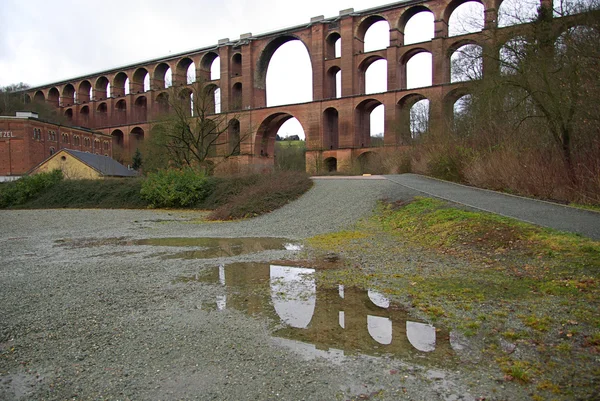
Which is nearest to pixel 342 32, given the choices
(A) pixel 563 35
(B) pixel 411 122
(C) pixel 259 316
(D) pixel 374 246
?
(B) pixel 411 122

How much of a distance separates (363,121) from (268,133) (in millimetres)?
10797

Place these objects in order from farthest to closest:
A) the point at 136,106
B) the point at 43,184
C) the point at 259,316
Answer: the point at 136,106
the point at 43,184
the point at 259,316

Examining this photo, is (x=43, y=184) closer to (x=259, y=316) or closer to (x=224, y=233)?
(x=224, y=233)

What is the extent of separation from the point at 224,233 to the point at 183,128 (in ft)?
59.2

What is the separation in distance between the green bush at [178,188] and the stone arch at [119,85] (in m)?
46.9

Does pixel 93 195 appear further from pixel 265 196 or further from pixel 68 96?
pixel 68 96

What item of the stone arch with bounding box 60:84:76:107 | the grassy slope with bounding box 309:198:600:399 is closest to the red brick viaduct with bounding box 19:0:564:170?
the stone arch with bounding box 60:84:76:107

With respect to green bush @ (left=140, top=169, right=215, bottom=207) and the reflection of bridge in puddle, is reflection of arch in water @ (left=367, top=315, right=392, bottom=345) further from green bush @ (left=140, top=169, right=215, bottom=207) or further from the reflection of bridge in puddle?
green bush @ (left=140, top=169, right=215, bottom=207)

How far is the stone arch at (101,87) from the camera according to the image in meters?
64.8

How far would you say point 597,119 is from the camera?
10.2 metres

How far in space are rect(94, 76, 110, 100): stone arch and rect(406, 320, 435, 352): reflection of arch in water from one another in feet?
227

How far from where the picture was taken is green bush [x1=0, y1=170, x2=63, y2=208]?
84.7 ft

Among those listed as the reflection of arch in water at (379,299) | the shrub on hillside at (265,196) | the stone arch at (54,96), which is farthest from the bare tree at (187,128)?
the stone arch at (54,96)

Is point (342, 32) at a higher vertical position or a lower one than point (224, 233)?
higher
